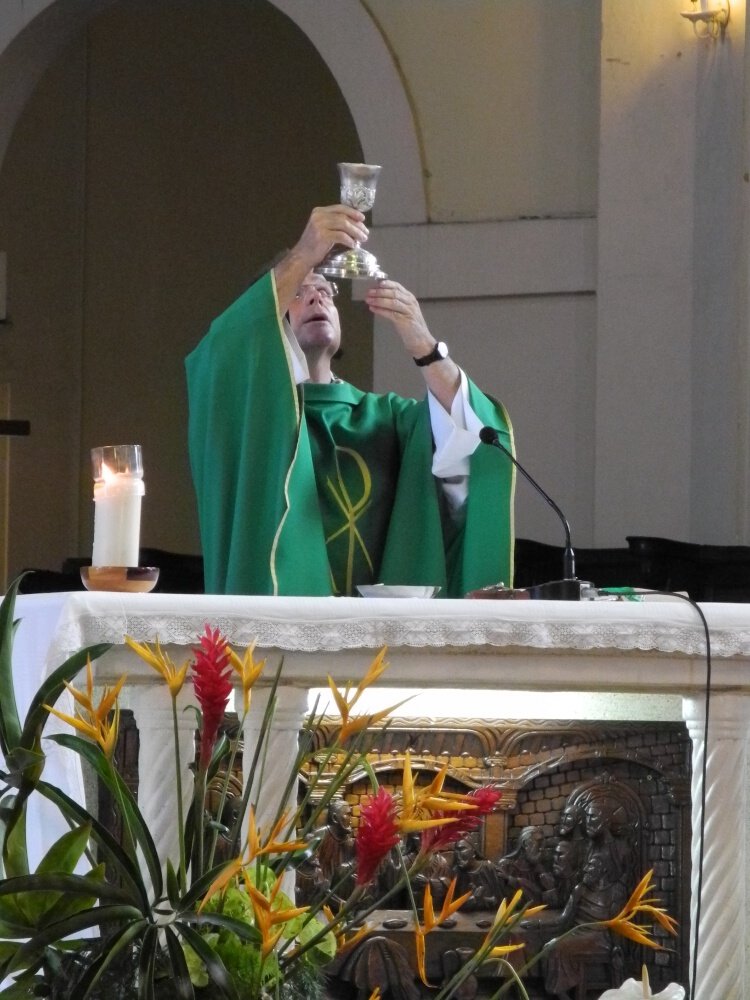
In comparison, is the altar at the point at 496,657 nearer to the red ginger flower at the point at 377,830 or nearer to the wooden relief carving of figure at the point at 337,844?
the wooden relief carving of figure at the point at 337,844

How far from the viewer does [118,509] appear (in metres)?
2.80

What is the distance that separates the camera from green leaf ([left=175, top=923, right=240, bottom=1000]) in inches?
58.3

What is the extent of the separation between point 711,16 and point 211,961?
5.26m

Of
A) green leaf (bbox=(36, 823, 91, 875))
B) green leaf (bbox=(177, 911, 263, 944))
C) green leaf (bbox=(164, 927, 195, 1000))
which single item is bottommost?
green leaf (bbox=(164, 927, 195, 1000))

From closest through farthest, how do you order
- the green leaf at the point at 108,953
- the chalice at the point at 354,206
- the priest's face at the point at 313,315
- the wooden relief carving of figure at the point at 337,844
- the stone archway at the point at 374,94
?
1. the green leaf at the point at 108,953
2. the wooden relief carving of figure at the point at 337,844
3. the chalice at the point at 354,206
4. the priest's face at the point at 313,315
5. the stone archway at the point at 374,94

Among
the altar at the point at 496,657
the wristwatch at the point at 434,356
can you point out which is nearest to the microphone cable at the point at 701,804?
the altar at the point at 496,657

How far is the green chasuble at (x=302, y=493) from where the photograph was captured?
360 cm

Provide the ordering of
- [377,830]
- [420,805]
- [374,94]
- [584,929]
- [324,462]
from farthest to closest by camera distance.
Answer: [374,94] → [324,462] → [584,929] → [420,805] → [377,830]

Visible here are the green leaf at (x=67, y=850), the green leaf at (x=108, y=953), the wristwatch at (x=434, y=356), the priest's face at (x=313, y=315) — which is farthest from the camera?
the priest's face at (x=313, y=315)

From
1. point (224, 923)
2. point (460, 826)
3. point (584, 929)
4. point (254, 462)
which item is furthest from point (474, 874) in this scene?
point (460, 826)

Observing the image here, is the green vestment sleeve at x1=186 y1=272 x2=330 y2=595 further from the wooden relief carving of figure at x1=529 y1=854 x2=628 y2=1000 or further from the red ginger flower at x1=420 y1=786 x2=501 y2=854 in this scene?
the red ginger flower at x1=420 y1=786 x2=501 y2=854

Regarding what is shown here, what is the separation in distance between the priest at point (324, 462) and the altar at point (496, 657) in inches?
34.6

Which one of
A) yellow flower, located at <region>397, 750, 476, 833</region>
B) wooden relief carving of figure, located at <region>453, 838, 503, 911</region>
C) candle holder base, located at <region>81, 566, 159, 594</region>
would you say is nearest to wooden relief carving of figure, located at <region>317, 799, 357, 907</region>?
wooden relief carving of figure, located at <region>453, 838, 503, 911</region>

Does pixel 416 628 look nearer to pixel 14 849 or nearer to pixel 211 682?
pixel 14 849
